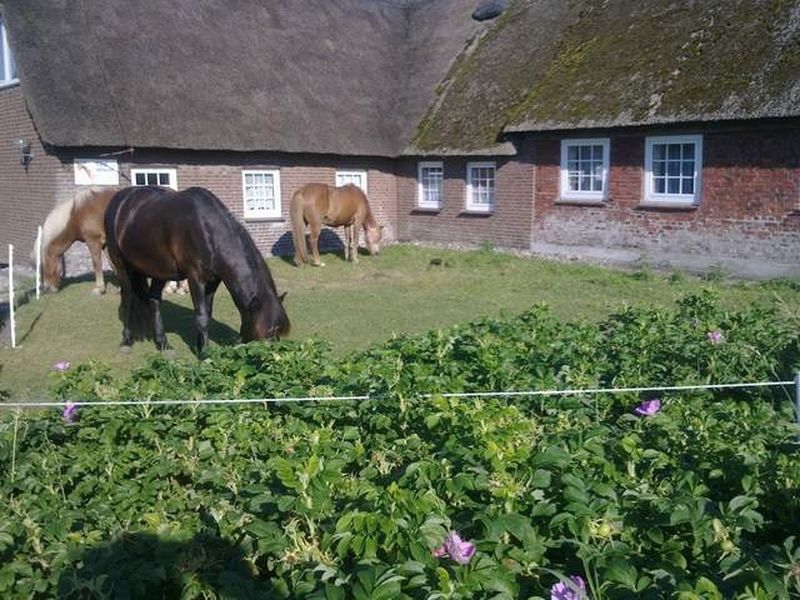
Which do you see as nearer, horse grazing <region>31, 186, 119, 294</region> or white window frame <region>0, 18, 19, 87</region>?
horse grazing <region>31, 186, 119, 294</region>

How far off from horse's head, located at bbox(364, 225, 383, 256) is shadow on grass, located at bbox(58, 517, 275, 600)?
640 inches

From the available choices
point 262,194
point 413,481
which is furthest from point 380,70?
point 413,481

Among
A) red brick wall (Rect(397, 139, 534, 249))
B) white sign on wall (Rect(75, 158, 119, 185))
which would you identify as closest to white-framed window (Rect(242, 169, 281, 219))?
white sign on wall (Rect(75, 158, 119, 185))

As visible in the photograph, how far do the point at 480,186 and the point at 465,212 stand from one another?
2.64ft

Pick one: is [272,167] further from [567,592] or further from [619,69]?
[567,592]

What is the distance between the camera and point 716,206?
1521 centimetres

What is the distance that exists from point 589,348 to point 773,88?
10603 millimetres

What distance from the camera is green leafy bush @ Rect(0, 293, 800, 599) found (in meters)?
2.64

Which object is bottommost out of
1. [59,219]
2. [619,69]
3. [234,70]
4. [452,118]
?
[59,219]

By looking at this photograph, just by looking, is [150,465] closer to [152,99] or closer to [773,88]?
[773,88]

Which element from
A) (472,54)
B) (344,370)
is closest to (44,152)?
(472,54)

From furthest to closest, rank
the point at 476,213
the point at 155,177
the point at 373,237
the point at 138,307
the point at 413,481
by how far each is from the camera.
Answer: the point at 476,213 < the point at 373,237 < the point at 155,177 < the point at 138,307 < the point at 413,481

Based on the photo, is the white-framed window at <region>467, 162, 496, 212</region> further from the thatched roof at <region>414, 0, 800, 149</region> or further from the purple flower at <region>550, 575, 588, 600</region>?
the purple flower at <region>550, 575, 588, 600</region>

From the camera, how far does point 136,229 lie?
30.6ft
